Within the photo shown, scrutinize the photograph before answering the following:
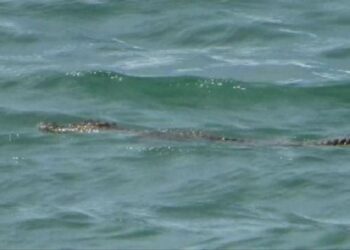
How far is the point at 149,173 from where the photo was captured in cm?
1266

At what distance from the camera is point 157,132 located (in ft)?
44.9

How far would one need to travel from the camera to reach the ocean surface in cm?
1156

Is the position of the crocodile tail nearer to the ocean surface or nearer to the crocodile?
the crocodile

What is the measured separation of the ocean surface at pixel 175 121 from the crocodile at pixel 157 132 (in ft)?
0.19

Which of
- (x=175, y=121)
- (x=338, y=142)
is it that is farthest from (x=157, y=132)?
(x=338, y=142)

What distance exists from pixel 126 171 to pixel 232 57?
3680 mm

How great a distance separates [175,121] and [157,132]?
1.09 ft

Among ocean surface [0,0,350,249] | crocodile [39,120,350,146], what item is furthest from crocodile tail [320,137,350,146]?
ocean surface [0,0,350,249]

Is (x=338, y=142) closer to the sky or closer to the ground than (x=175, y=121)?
closer to the ground

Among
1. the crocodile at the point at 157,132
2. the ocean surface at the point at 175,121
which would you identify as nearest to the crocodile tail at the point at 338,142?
the crocodile at the point at 157,132

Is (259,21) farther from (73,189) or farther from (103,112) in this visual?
(73,189)

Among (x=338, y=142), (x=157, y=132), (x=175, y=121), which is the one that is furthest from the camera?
(x=175, y=121)

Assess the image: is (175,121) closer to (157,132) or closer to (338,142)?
(157,132)

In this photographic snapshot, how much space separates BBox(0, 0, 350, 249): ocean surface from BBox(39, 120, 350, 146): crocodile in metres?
0.06
